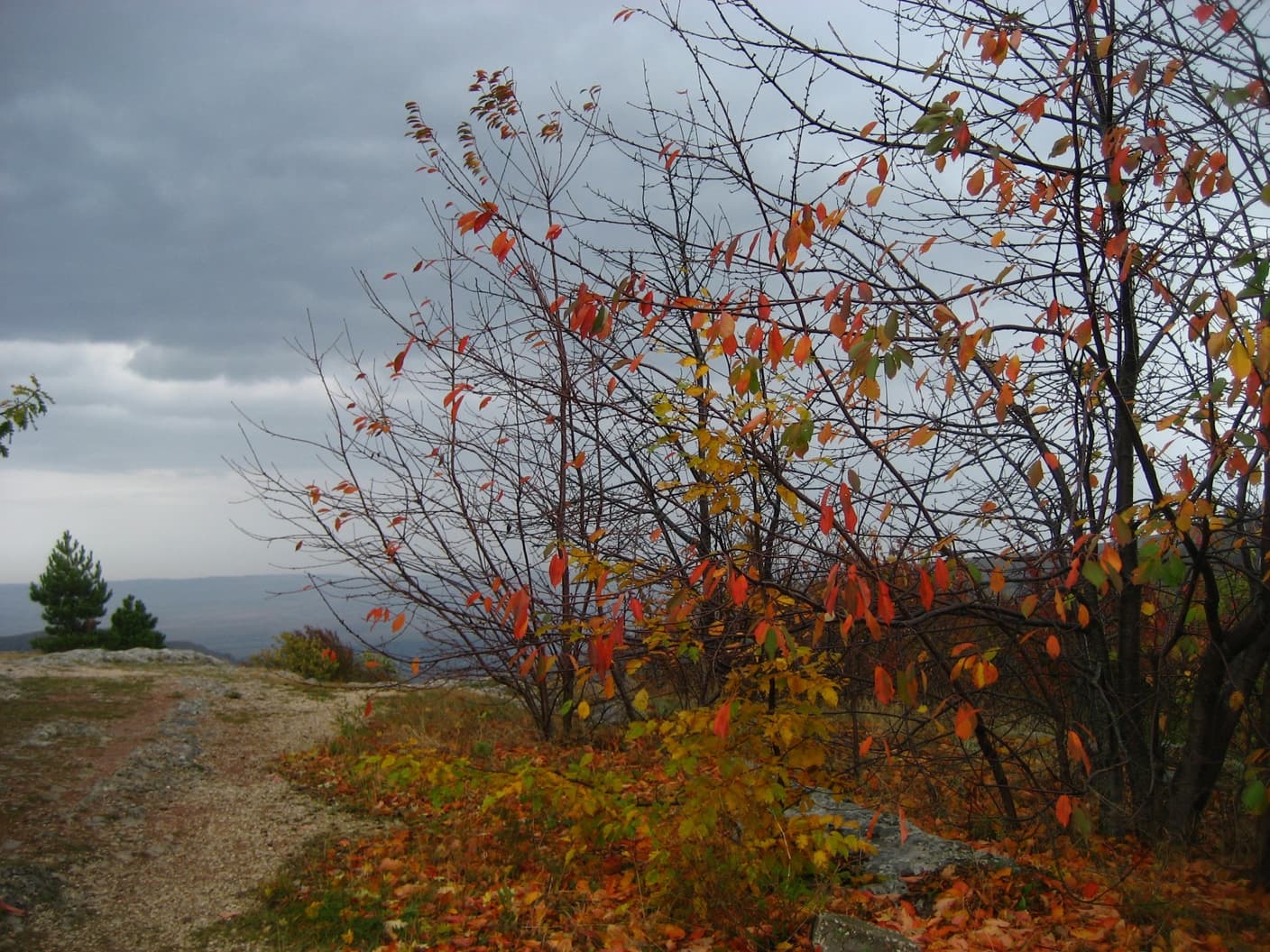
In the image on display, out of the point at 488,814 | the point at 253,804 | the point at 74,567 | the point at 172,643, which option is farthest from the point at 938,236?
the point at 74,567

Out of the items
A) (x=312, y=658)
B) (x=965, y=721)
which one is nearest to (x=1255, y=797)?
(x=965, y=721)

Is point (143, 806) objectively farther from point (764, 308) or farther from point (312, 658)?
point (312, 658)

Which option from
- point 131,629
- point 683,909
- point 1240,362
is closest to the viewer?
point 1240,362

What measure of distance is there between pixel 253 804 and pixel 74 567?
1486 centimetres

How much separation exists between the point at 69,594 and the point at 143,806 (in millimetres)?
14466

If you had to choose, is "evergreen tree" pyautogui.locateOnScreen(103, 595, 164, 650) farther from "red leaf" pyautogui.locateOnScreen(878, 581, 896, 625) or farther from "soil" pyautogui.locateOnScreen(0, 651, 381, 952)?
"red leaf" pyautogui.locateOnScreen(878, 581, 896, 625)

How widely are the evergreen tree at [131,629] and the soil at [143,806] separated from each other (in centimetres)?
577

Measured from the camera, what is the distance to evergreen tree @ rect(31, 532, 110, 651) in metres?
17.9

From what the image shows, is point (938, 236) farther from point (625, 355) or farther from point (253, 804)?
point (253, 804)

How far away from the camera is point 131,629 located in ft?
55.3

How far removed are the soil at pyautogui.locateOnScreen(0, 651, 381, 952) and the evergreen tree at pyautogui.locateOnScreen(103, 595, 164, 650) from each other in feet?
18.9

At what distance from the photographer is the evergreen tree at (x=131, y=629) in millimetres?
16641

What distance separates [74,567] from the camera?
60.4ft

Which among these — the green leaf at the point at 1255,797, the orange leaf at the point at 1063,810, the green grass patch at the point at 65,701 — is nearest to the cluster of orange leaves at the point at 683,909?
the orange leaf at the point at 1063,810
